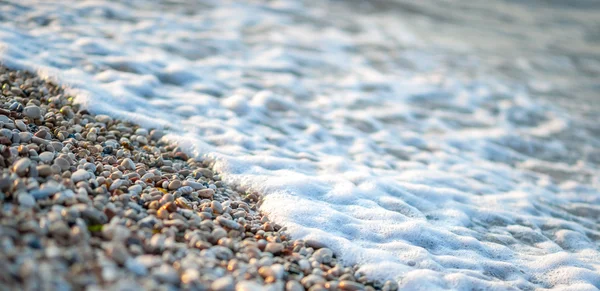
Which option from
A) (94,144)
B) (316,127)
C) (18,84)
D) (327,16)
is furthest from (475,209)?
(327,16)

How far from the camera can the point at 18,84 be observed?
10.6ft

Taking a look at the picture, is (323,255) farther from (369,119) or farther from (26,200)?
(369,119)

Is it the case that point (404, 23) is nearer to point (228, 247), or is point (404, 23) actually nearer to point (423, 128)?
point (423, 128)

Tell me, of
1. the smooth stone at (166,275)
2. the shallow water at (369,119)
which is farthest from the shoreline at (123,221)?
the shallow water at (369,119)

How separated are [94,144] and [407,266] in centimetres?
187

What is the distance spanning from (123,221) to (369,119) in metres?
2.95

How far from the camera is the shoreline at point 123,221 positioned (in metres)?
1.67

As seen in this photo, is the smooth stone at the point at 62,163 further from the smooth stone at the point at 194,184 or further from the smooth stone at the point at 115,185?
the smooth stone at the point at 194,184

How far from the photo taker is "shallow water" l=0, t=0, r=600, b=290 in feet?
8.75

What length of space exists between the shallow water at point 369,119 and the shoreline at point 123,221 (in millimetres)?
214

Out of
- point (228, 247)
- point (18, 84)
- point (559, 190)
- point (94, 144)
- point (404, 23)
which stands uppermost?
point (404, 23)

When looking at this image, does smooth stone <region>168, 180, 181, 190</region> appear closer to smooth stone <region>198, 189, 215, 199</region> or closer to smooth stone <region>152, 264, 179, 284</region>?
smooth stone <region>198, 189, 215, 199</region>

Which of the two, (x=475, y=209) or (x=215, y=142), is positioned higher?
(x=215, y=142)

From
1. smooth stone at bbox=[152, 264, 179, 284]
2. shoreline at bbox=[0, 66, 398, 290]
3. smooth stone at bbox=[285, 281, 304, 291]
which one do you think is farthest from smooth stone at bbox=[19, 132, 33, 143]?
smooth stone at bbox=[285, 281, 304, 291]
